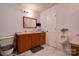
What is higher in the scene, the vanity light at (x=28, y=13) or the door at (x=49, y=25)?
the vanity light at (x=28, y=13)

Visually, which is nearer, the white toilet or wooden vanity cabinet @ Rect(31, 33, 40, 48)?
the white toilet

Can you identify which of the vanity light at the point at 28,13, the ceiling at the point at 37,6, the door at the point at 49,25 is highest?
the ceiling at the point at 37,6

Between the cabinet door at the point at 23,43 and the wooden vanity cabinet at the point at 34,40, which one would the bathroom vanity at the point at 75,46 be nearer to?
the wooden vanity cabinet at the point at 34,40

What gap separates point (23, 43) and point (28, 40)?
97 mm

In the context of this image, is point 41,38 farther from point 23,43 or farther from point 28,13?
point 28,13

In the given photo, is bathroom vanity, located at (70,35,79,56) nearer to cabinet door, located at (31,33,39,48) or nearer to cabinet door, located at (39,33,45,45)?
cabinet door, located at (39,33,45,45)

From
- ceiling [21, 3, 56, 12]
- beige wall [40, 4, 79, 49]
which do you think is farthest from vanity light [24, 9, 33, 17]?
beige wall [40, 4, 79, 49]

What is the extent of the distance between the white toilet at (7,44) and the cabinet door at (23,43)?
116mm

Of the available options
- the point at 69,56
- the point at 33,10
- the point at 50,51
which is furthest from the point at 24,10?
the point at 69,56

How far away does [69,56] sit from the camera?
4.65 feet

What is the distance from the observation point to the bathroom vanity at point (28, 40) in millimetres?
1408

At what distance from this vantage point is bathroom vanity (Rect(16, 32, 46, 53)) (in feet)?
4.62

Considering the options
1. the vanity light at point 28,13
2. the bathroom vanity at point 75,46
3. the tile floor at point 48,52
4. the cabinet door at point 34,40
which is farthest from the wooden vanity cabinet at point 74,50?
the vanity light at point 28,13

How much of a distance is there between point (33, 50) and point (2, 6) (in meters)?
0.87
